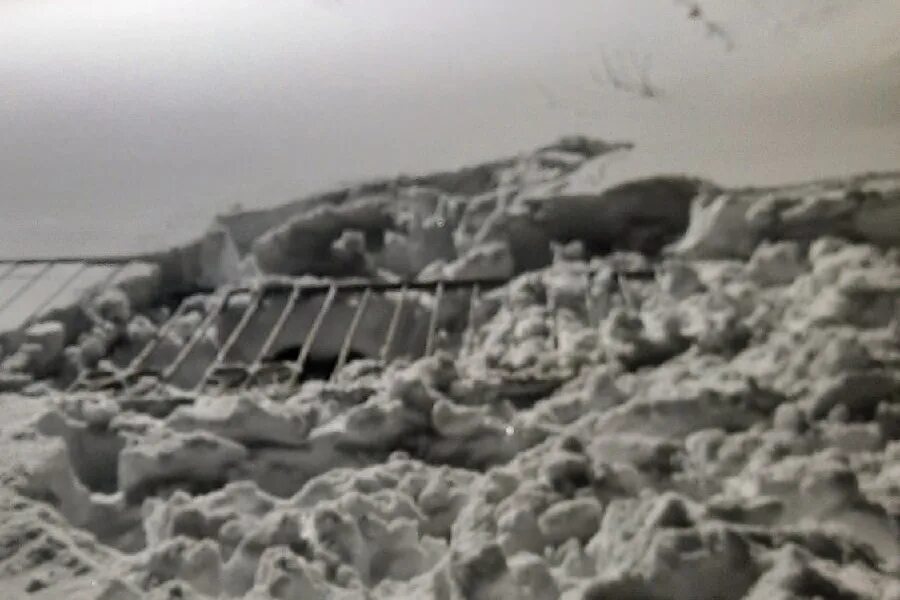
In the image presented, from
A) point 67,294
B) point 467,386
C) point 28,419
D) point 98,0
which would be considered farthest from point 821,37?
point 98,0

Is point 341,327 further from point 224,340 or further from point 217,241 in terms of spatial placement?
point 217,241

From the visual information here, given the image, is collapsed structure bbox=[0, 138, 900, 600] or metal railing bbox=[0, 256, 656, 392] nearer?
collapsed structure bbox=[0, 138, 900, 600]

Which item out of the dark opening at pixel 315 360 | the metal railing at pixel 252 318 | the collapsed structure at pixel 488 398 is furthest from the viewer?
the dark opening at pixel 315 360

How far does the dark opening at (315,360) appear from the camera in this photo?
1.95m

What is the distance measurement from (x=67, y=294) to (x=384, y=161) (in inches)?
31.3

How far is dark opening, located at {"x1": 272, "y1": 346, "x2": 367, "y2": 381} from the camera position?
6.40 feet

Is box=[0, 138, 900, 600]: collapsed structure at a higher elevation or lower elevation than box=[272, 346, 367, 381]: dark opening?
higher

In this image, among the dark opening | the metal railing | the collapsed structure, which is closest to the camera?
the collapsed structure

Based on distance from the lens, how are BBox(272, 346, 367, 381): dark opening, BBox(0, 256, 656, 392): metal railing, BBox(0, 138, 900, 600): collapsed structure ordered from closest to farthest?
BBox(0, 138, 900, 600): collapsed structure
BBox(0, 256, 656, 392): metal railing
BBox(272, 346, 367, 381): dark opening

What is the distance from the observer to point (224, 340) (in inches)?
78.6

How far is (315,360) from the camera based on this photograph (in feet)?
6.63

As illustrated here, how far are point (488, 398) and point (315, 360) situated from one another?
0.62 m

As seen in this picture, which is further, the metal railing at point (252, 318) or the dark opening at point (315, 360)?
the dark opening at point (315, 360)

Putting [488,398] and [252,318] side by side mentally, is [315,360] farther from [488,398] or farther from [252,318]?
[488,398]
